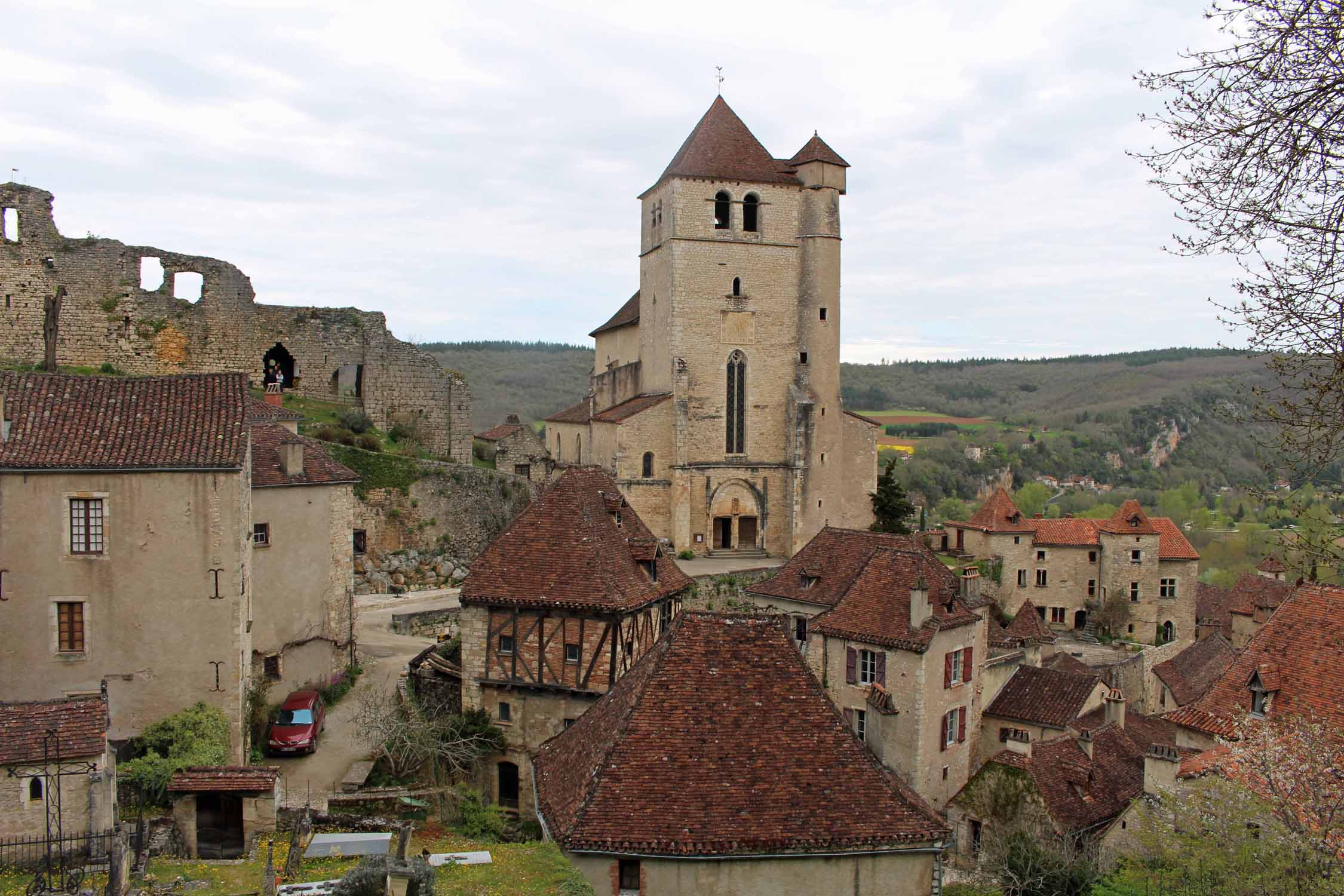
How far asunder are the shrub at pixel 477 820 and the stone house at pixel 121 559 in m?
4.31

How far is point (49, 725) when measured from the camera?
1523 cm

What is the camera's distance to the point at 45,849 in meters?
14.6

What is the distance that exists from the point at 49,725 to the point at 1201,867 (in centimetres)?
1725

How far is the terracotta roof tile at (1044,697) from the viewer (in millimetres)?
28031

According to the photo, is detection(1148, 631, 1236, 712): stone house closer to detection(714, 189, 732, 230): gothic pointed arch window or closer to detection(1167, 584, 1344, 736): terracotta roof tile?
detection(1167, 584, 1344, 736): terracotta roof tile

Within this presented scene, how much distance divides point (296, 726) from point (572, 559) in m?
6.75

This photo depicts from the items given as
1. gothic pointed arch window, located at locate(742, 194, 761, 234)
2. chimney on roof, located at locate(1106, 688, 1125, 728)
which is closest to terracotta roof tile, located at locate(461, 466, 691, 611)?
chimney on roof, located at locate(1106, 688, 1125, 728)

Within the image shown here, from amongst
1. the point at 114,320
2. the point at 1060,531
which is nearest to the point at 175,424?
the point at 114,320

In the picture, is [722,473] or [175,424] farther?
[722,473]

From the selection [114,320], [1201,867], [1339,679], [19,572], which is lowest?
[1201,867]

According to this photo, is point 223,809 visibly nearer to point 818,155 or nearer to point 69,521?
point 69,521

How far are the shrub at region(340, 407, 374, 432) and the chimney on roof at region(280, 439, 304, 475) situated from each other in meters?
12.9

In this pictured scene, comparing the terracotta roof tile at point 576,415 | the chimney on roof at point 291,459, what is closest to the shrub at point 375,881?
the chimney on roof at point 291,459

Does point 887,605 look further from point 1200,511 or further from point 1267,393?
point 1200,511
